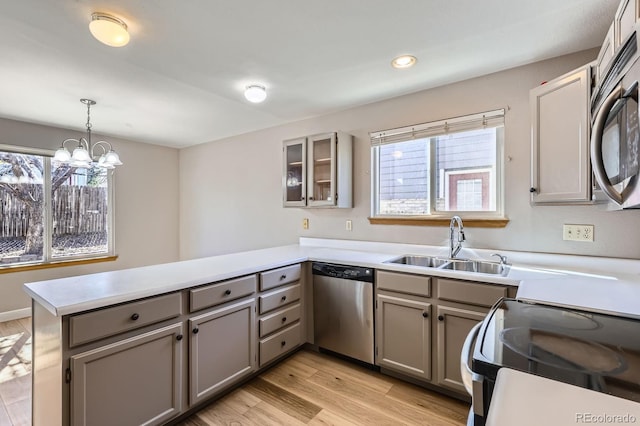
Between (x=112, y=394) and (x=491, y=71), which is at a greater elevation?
(x=491, y=71)

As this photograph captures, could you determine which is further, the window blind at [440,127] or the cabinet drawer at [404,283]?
the window blind at [440,127]

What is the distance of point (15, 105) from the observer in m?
2.96

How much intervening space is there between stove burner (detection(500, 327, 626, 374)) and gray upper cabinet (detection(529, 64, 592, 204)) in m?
1.07

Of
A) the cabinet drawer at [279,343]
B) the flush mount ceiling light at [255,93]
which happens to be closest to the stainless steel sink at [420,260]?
the cabinet drawer at [279,343]

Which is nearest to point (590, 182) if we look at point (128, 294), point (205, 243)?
point (128, 294)

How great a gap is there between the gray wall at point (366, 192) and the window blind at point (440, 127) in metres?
0.06

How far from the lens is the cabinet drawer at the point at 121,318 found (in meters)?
1.34

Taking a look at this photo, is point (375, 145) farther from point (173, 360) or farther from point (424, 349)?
point (173, 360)

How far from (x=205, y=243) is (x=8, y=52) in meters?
3.05

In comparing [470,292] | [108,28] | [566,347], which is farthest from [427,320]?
[108,28]

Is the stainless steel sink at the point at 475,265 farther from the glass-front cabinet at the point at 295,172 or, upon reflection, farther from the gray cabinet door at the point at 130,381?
the gray cabinet door at the point at 130,381

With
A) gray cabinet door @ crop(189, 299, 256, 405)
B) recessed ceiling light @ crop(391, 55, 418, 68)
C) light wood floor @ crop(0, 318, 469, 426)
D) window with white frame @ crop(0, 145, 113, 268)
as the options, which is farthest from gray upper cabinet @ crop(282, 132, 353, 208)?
window with white frame @ crop(0, 145, 113, 268)

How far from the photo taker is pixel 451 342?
1.93 metres

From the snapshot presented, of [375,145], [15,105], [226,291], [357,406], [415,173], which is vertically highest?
[15,105]
